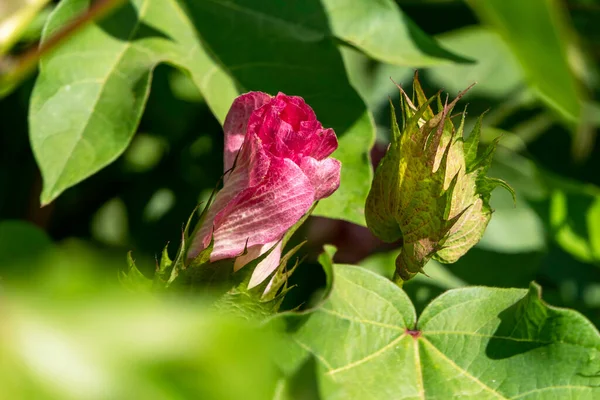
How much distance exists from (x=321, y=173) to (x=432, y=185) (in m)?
0.08

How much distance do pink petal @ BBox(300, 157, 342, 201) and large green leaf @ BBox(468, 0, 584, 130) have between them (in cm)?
15

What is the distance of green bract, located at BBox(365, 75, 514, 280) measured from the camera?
546mm

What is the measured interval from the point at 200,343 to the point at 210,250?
1.26ft

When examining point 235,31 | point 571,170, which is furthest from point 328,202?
point 571,170

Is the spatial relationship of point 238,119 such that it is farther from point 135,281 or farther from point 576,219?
point 576,219

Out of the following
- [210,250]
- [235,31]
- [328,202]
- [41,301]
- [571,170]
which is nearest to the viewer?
[41,301]

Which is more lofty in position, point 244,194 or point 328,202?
point 244,194

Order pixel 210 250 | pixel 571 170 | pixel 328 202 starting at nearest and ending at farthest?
pixel 210 250 → pixel 328 202 → pixel 571 170

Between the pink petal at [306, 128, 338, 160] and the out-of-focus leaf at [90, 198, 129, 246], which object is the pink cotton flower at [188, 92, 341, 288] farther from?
the out-of-focus leaf at [90, 198, 129, 246]

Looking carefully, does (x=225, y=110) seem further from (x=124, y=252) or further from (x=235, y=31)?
(x=124, y=252)

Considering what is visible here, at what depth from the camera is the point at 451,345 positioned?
609 mm

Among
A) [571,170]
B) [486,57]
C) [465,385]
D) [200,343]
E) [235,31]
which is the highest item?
[200,343]

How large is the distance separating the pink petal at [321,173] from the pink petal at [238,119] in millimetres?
61

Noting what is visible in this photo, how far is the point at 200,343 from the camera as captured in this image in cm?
15
